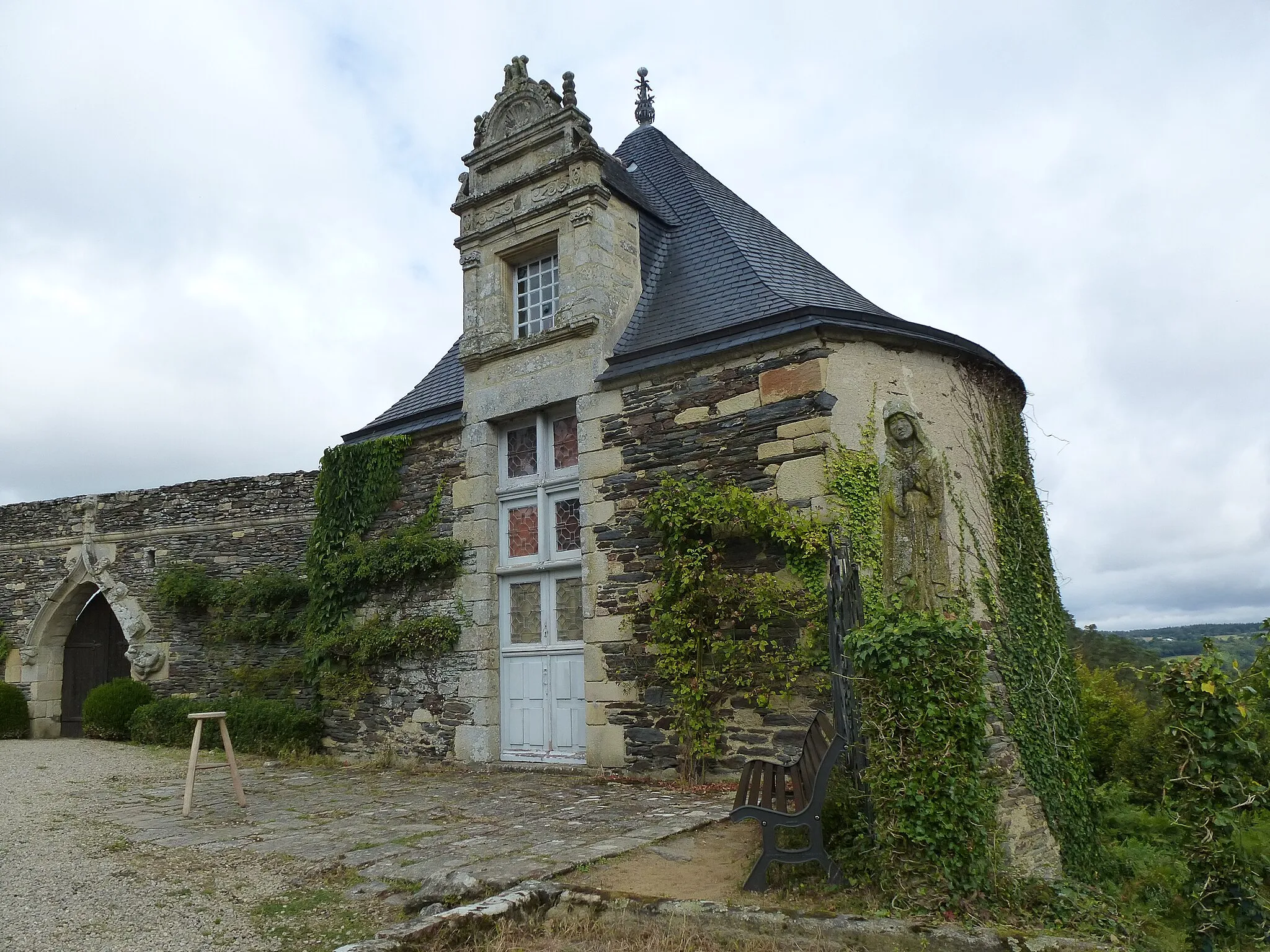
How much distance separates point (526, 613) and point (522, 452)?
5.26 feet

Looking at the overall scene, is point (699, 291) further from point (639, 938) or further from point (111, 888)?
point (111, 888)

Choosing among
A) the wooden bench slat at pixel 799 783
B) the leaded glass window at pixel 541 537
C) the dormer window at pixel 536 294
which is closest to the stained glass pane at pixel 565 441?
the leaded glass window at pixel 541 537

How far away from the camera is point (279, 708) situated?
1037 cm

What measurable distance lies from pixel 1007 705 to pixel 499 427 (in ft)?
17.6

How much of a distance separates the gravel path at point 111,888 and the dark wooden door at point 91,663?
7.48 meters

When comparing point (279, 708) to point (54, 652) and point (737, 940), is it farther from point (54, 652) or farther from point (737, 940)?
point (737, 940)

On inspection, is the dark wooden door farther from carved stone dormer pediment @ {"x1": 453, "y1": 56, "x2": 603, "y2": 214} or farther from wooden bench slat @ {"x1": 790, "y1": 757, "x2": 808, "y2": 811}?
wooden bench slat @ {"x1": 790, "y1": 757, "x2": 808, "y2": 811}

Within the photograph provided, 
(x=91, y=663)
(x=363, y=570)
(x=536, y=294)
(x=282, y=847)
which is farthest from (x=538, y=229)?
(x=91, y=663)

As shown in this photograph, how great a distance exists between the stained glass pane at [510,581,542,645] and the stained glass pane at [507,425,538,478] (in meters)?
1.11

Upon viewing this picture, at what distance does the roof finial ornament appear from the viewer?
1233 centimetres

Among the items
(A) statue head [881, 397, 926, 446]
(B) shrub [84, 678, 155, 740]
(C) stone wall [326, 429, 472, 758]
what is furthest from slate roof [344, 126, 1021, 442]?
(B) shrub [84, 678, 155, 740]

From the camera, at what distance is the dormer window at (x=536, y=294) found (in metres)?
9.28

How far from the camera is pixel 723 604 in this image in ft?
23.2

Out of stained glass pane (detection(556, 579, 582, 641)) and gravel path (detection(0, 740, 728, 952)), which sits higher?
stained glass pane (detection(556, 579, 582, 641))
